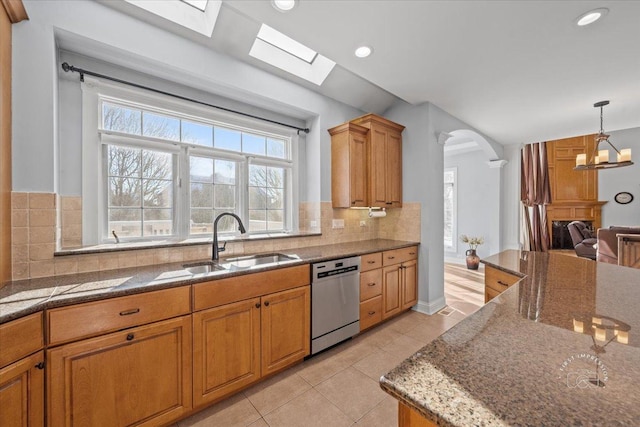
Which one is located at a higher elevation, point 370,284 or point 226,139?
point 226,139

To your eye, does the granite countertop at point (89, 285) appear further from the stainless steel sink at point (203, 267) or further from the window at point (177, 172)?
the window at point (177, 172)

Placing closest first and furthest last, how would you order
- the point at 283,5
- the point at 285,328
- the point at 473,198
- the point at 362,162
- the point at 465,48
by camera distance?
the point at 283,5, the point at 285,328, the point at 465,48, the point at 362,162, the point at 473,198

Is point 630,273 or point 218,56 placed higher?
point 218,56

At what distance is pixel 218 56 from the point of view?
7.74 ft

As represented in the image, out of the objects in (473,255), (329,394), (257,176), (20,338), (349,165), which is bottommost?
(329,394)

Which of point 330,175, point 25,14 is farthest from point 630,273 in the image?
point 25,14

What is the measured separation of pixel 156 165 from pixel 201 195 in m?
0.45

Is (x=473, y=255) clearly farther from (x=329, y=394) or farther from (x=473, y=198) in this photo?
(x=329, y=394)

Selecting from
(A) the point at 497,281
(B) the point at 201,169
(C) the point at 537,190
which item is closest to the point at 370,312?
(A) the point at 497,281

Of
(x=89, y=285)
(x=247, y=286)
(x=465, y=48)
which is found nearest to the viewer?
(x=89, y=285)

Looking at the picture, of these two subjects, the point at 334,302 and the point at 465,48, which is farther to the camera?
the point at 334,302

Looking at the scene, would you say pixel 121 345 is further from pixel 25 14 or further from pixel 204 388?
pixel 25 14

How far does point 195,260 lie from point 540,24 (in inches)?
126

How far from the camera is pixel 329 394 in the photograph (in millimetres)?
1893
